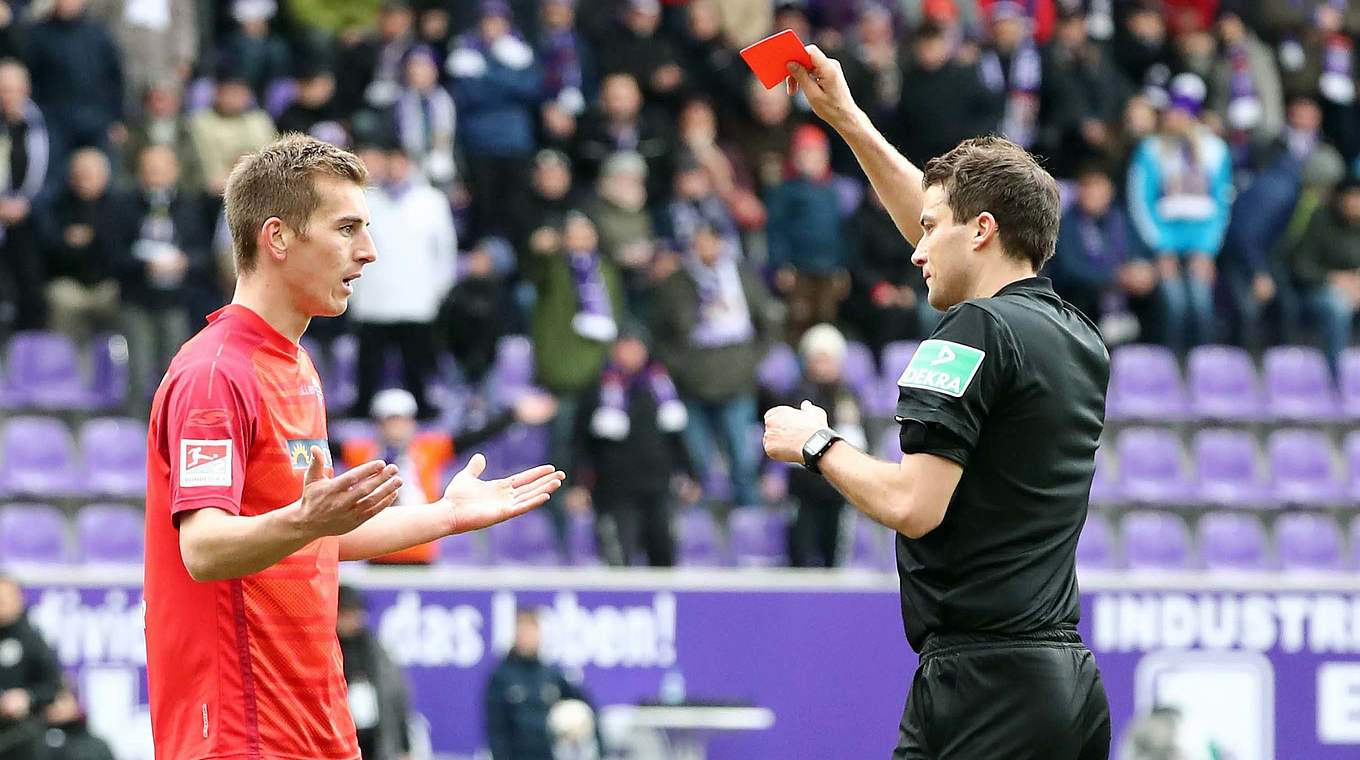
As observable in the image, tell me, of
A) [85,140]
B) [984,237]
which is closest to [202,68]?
[85,140]

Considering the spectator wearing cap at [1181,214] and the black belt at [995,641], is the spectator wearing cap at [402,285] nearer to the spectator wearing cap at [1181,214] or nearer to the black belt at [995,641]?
the spectator wearing cap at [1181,214]

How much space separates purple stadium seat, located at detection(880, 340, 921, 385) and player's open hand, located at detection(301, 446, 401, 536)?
1017 centimetres

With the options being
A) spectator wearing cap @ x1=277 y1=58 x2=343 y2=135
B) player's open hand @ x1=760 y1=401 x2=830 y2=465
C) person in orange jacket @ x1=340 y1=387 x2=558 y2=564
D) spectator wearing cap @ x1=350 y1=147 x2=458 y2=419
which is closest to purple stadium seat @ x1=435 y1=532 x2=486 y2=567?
person in orange jacket @ x1=340 y1=387 x2=558 y2=564

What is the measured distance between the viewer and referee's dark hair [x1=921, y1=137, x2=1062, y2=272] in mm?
4594

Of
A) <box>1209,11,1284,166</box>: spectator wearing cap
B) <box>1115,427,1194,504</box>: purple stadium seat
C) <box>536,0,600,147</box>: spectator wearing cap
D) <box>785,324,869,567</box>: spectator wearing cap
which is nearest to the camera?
<box>785,324,869,567</box>: spectator wearing cap

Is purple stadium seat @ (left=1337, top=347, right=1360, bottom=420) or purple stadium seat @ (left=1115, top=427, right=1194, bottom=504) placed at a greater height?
purple stadium seat @ (left=1337, top=347, right=1360, bottom=420)

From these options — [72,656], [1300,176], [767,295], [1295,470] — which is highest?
[1300,176]

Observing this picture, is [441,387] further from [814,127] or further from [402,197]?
[814,127]

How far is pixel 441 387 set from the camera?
13.8 metres

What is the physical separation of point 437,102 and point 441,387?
2136mm

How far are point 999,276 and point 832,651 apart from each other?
23.0 ft

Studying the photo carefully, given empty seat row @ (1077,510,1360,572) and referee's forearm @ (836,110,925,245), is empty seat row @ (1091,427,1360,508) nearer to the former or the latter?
empty seat row @ (1077,510,1360,572)

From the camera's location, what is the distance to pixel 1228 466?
14.1 metres

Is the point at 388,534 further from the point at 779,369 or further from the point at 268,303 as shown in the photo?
Answer: the point at 779,369
